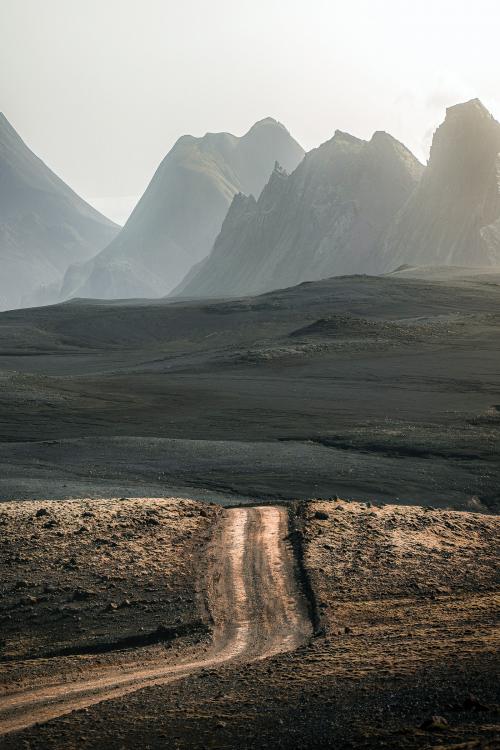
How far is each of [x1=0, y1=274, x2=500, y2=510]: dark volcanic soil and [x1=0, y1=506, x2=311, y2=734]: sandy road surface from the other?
5.78 metres

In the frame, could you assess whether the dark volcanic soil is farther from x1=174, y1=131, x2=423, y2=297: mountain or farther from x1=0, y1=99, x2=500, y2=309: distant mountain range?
x1=174, y1=131, x2=423, y2=297: mountain

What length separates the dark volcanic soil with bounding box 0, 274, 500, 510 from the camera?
27484mm

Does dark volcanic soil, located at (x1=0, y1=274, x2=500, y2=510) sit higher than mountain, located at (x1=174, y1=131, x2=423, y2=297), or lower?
lower

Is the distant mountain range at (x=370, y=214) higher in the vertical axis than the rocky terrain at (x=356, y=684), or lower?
higher

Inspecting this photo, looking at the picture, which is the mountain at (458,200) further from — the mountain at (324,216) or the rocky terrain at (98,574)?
the rocky terrain at (98,574)

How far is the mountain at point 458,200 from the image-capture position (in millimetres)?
141875

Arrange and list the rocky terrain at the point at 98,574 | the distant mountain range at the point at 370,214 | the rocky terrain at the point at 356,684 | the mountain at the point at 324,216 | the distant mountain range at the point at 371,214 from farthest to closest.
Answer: the mountain at the point at 324,216 < the distant mountain range at the point at 370,214 < the distant mountain range at the point at 371,214 < the rocky terrain at the point at 98,574 < the rocky terrain at the point at 356,684

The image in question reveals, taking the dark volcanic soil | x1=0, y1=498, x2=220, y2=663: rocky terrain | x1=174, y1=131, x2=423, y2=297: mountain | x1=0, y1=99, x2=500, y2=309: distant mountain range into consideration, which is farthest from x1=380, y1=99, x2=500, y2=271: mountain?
x1=0, y1=498, x2=220, y2=663: rocky terrain

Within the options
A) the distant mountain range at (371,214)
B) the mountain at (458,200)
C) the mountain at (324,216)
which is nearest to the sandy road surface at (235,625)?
the distant mountain range at (371,214)

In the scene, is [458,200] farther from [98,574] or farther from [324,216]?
[98,574]

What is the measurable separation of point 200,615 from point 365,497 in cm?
1053

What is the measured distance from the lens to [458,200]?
145 meters

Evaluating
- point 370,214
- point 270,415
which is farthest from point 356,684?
point 370,214

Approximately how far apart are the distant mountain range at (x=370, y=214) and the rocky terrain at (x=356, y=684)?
12618cm
